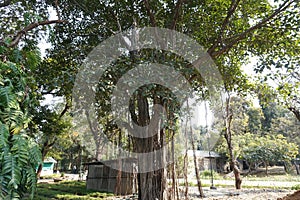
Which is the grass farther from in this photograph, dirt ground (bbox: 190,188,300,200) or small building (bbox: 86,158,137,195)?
dirt ground (bbox: 190,188,300,200)

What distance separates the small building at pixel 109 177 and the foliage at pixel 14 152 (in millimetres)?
5184

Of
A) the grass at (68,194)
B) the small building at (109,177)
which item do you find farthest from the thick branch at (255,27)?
the grass at (68,194)

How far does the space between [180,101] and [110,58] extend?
5.13 ft

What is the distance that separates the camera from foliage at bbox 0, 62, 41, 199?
1.64 metres

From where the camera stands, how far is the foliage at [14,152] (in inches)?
64.4

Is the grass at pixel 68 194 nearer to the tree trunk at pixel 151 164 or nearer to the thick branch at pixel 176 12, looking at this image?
the tree trunk at pixel 151 164

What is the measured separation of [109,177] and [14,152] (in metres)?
7.60

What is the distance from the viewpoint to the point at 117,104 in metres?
5.02

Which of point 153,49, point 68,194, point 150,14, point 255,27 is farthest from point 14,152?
point 68,194

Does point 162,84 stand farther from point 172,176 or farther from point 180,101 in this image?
point 172,176

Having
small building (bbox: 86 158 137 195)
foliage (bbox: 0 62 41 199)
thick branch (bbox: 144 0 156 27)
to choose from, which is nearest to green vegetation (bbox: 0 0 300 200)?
thick branch (bbox: 144 0 156 27)

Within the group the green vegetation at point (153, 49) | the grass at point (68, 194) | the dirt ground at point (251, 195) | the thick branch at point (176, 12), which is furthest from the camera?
the grass at point (68, 194)

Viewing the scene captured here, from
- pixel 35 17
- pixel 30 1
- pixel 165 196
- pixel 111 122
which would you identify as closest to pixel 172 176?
pixel 165 196

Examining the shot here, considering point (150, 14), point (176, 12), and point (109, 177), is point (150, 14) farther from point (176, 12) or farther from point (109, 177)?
point (109, 177)
